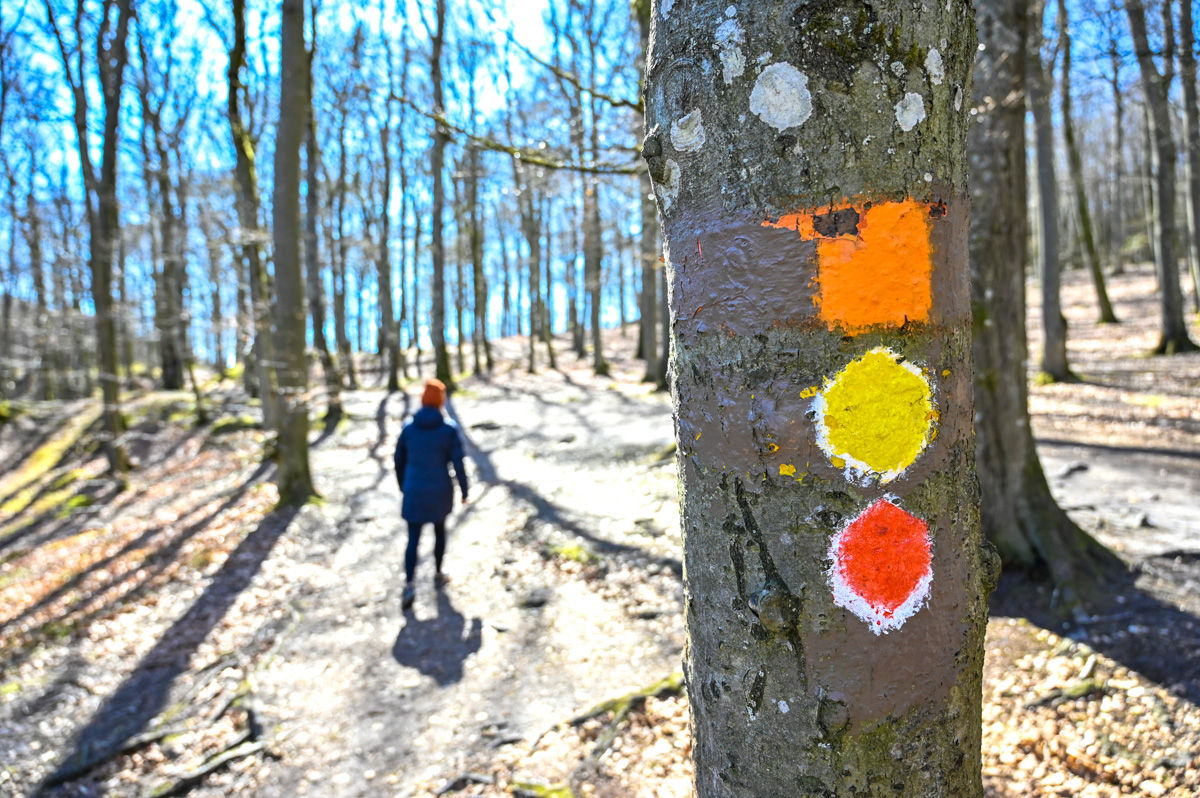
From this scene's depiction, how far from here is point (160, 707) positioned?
458 cm

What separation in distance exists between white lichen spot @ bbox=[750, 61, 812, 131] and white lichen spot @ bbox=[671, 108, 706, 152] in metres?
0.10

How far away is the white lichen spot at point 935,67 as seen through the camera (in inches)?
36.7

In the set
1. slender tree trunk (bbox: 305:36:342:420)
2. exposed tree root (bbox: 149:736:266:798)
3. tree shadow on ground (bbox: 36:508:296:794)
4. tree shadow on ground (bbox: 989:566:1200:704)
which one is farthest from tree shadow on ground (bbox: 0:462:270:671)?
tree shadow on ground (bbox: 989:566:1200:704)

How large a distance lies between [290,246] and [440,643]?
548 cm

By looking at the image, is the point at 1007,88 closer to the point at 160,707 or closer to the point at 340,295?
the point at 160,707

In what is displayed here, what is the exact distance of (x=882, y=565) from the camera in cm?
95

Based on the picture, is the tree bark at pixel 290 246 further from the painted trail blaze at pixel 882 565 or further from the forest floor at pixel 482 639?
the painted trail blaze at pixel 882 565

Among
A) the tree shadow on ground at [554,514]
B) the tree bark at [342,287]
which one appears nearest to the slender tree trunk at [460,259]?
the tree bark at [342,287]

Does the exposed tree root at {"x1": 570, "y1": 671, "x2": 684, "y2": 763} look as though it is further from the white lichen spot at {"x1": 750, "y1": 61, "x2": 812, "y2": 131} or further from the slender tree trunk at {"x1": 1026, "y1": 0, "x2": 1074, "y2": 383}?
the slender tree trunk at {"x1": 1026, "y1": 0, "x2": 1074, "y2": 383}

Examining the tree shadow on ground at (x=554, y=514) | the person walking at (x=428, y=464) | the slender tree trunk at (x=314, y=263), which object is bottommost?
the tree shadow on ground at (x=554, y=514)

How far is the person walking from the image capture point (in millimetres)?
5551

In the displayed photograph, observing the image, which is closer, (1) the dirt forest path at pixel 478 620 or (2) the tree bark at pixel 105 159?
(1) the dirt forest path at pixel 478 620

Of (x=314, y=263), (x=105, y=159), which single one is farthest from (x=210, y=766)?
(x=314, y=263)

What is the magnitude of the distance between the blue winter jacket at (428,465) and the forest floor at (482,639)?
81 centimetres
